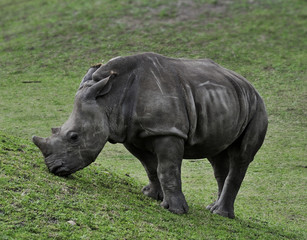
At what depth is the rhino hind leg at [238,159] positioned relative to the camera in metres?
9.02

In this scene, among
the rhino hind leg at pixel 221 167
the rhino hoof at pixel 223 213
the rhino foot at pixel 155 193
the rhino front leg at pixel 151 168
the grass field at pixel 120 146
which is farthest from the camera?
the rhino hind leg at pixel 221 167

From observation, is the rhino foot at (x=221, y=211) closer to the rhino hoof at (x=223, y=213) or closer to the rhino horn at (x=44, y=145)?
the rhino hoof at (x=223, y=213)

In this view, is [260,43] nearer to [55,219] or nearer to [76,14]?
[76,14]

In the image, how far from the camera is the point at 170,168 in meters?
7.87

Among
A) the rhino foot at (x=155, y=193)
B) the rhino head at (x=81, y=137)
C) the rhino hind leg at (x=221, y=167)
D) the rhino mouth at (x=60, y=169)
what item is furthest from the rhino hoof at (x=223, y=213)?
the rhino mouth at (x=60, y=169)

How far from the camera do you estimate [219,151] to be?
28.7 ft

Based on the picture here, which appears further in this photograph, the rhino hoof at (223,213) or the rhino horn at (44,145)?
the rhino hoof at (223,213)

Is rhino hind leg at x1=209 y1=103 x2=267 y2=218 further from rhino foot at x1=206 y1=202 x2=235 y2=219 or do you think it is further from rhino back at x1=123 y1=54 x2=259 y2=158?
rhino back at x1=123 y1=54 x2=259 y2=158

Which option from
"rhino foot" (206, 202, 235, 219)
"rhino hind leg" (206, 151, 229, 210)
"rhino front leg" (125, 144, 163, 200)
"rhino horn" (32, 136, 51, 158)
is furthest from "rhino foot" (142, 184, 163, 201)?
"rhino horn" (32, 136, 51, 158)

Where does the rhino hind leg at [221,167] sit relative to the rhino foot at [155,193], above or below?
below

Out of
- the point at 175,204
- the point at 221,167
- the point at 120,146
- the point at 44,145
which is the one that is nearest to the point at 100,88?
the point at 44,145

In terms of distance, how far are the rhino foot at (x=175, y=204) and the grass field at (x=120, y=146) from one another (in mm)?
134

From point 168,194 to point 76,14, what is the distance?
21865 millimetres

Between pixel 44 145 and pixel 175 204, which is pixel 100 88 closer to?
pixel 44 145
